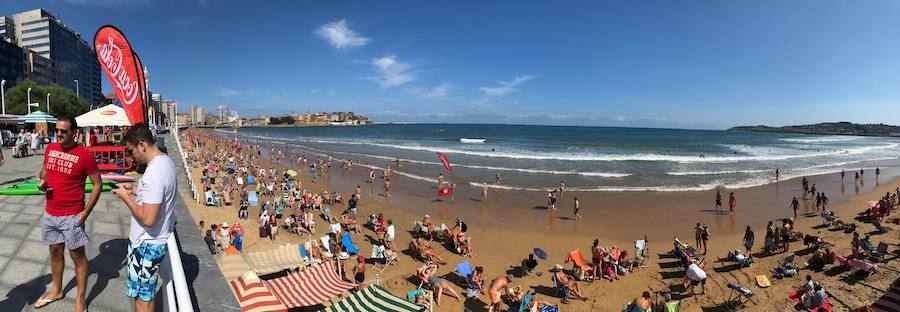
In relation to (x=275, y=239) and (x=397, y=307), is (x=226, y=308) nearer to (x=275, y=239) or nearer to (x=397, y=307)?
(x=397, y=307)

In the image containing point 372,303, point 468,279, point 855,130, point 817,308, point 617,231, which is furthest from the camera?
point 855,130

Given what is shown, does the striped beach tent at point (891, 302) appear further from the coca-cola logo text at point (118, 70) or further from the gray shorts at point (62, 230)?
the coca-cola logo text at point (118, 70)

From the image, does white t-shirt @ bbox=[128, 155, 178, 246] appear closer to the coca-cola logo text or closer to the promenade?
the promenade

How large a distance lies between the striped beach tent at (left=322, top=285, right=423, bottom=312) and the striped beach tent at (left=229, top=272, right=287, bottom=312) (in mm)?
1706

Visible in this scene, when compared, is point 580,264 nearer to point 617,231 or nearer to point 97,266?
point 617,231

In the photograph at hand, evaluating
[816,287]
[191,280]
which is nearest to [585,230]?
[816,287]

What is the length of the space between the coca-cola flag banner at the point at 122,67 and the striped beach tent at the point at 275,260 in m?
4.34

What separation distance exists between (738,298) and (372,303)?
26.1 ft

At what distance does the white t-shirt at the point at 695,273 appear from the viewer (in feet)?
30.6

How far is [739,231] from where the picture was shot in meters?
15.1

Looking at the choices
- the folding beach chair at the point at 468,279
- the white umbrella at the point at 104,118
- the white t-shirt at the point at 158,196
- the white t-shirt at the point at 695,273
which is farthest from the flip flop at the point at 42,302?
the white t-shirt at the point at 695,273

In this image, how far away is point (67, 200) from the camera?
10.3 ft

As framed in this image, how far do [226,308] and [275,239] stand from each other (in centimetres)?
1087

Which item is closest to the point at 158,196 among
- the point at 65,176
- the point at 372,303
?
the point at 65,176
